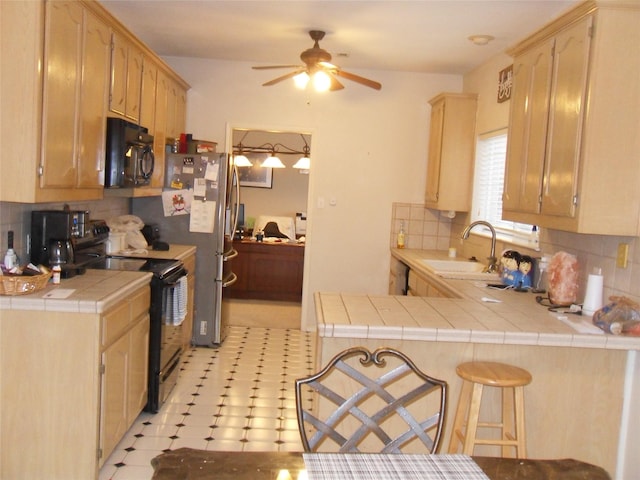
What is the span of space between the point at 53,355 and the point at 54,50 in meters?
1.37

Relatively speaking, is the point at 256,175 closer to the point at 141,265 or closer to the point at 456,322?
the point at 141,265

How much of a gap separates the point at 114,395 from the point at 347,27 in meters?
2.84

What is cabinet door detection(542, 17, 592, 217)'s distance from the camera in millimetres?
2730

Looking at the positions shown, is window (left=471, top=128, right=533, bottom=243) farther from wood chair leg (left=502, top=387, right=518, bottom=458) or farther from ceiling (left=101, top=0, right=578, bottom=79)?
wood chair leg (left=502, top=387, right=518, bottom=458)

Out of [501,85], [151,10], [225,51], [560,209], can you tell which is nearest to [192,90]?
[225,51]

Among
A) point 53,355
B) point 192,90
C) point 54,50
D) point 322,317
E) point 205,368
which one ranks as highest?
point 192,90

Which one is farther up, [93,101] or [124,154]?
[93,101]

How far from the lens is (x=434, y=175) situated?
5332 mm

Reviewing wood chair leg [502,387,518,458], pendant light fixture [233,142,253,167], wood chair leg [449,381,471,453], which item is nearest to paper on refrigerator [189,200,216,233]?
wood chair leg [449,381,471,453]

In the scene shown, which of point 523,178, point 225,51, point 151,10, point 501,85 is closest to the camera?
point 523,178

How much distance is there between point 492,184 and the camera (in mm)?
4754

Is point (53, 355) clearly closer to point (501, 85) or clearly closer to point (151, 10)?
point (151, 10)

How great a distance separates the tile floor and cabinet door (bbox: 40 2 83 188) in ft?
4.71

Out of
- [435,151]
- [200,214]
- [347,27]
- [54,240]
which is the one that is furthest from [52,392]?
[435,151]
